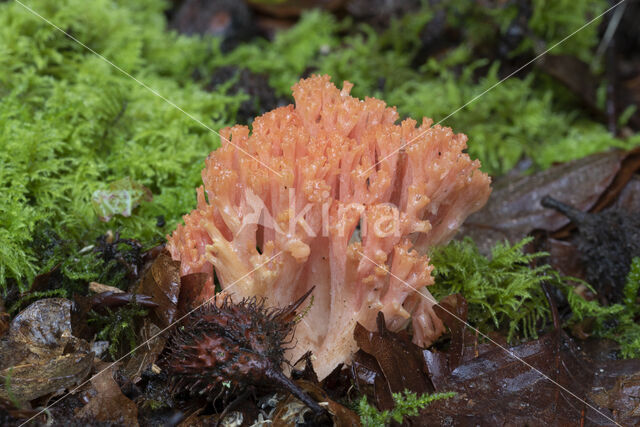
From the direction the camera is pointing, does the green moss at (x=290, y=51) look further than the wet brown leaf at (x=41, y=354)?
Yes

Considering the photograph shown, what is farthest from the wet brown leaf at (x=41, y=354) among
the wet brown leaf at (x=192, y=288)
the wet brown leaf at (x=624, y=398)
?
the wet brown leaf at (x=624, y=398)

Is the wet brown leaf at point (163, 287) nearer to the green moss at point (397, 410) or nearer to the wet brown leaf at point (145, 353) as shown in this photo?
the wet brown leaf at point (145, 353)

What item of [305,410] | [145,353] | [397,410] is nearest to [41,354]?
[145,353]

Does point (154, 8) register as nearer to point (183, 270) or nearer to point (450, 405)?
point (183, 270)

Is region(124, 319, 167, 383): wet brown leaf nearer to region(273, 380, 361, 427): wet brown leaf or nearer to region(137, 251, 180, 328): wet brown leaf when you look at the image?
region(137, 251, 180, 328): wet brown leaf

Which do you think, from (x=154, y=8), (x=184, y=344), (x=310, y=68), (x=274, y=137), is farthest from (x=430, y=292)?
(x=154, y=8)

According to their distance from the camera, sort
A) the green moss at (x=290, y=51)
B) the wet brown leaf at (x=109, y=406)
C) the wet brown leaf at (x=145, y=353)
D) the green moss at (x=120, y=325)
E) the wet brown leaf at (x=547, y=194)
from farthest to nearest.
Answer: the green moss at (x=290, y=51) < the wet brown leaf at (x=547, y=194) < the green moss at (x=120, y=325) < the wet brown leaf at (x=145, y=353) < the wet brown leaf at (x=109, y=406)
